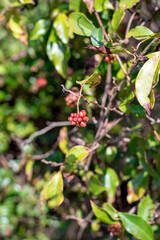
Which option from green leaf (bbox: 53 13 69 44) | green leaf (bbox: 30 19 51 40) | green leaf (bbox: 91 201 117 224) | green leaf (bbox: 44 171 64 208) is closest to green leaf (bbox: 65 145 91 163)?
green leaf (bbox: 44 171 64 208)

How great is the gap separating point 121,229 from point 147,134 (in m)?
0.37

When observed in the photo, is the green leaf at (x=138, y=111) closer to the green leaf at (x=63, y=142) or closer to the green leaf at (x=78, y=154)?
the green leaf at (x=78, y=154)

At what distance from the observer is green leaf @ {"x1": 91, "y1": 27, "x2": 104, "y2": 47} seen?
697mm

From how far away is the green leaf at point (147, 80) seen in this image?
0.58 metres

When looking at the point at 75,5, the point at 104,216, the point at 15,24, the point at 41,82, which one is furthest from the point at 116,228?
the point at 41,82

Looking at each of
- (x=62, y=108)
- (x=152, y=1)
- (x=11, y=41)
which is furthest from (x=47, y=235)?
(x=152, y=1)

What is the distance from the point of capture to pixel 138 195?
1.01 metres

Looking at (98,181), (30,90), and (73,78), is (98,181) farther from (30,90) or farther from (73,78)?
(30,90)

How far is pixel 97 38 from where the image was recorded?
71 cm

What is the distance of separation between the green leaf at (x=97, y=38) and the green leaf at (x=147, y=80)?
0.17m

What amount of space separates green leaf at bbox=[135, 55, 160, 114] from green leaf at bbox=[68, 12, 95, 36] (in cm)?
27

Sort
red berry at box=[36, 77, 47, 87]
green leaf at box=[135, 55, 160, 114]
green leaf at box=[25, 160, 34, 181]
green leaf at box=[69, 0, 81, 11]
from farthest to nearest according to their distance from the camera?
1. red berry at box=[36, 77, 47, 87]
2. green leaf at box=[25, 160, 34, 181]
3. green leaf at box=[69, 0, 81, 11]
4. green leaf at box=[135, 55, 160, 114]

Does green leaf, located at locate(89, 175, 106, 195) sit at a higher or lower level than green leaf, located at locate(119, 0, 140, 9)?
lower

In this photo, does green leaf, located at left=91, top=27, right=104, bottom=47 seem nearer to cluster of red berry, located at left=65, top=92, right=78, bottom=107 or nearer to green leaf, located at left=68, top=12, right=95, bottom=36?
green leaf, located at left=68, top=12, right=95, bottom=36
